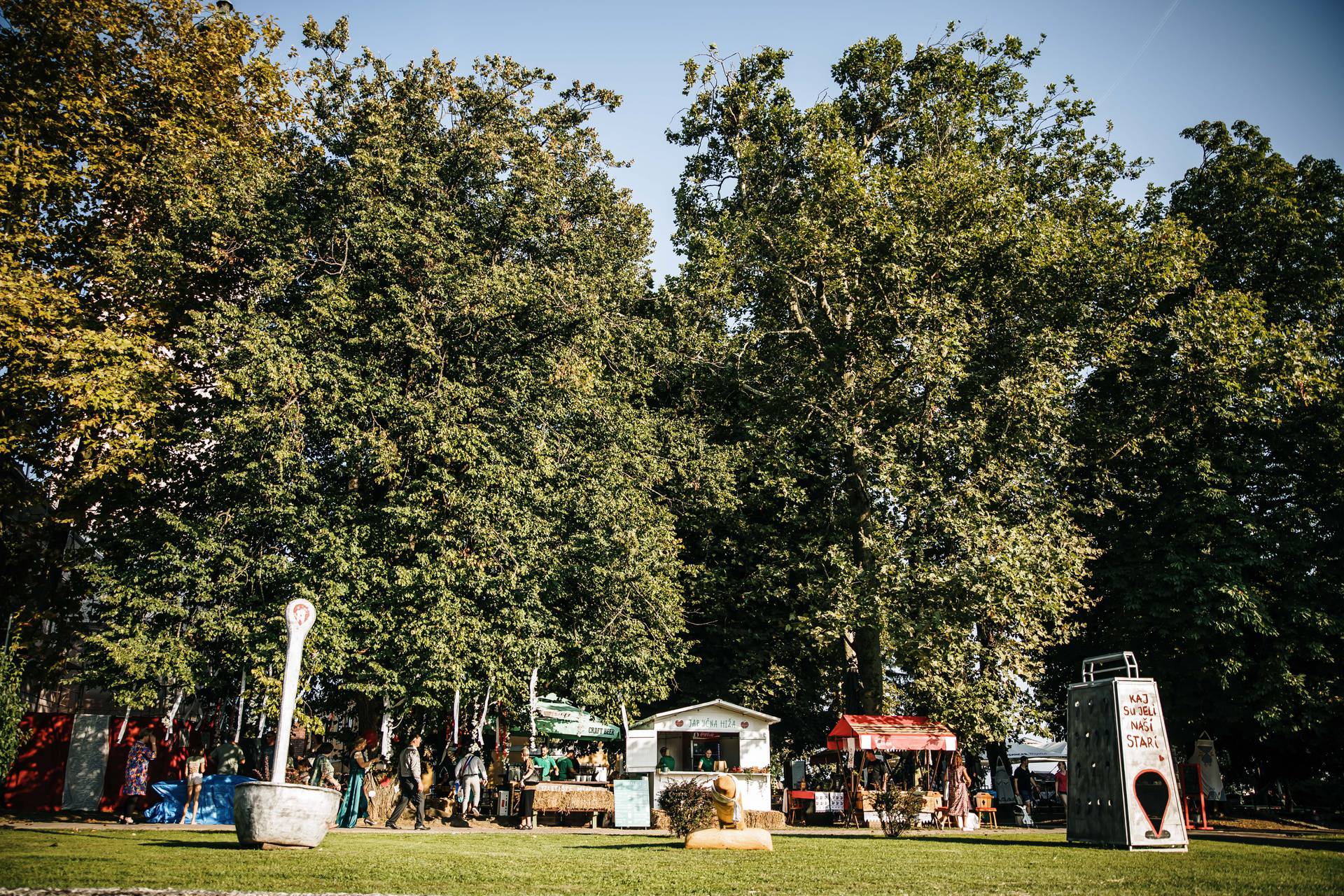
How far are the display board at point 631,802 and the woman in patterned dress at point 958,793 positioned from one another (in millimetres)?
9279

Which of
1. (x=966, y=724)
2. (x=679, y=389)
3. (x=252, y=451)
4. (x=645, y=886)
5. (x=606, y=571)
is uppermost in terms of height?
(x=679, y=389)

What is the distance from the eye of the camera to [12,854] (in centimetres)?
1104

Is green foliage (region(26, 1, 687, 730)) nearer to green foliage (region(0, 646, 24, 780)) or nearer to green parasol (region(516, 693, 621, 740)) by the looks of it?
green parasol (region(516, 693, 621, 740))

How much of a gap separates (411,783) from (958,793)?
14955mm

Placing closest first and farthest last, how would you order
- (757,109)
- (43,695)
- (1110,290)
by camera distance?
(1110,290), (757,109), (43,695)

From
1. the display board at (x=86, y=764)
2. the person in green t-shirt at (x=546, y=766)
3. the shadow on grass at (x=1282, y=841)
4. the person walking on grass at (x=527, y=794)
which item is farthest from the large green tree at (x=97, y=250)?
the shadow on grass at (x=1282, y=841)

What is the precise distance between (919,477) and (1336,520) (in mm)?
11905

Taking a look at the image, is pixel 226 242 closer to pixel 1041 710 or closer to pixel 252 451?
pixel 252 451

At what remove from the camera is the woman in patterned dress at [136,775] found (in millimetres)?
20031

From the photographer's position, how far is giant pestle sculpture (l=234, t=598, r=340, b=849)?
11594mm

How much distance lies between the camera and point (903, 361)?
27328 mm

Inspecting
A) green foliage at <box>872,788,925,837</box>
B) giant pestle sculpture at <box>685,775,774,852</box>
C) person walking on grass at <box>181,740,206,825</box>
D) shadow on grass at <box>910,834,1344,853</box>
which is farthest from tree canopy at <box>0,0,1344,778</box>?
giant pestle sculpture at <box>685,775,774,852</box>

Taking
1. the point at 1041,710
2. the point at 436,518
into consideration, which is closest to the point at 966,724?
the point at 1041,710

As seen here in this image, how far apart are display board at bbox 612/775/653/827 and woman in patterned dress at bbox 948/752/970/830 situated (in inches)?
365
